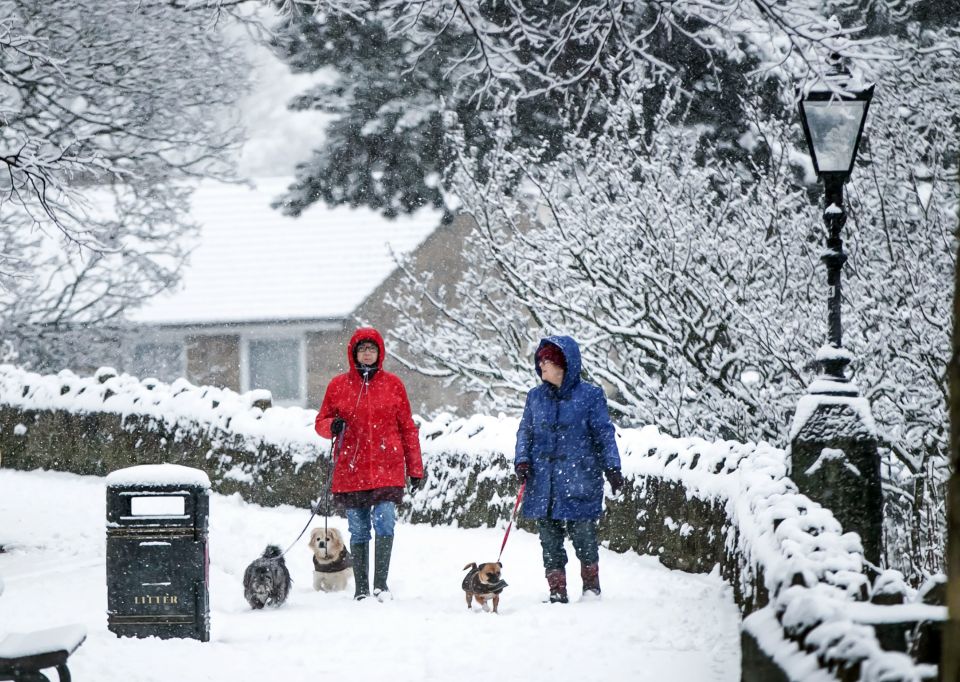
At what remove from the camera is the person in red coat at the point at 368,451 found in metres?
8.63

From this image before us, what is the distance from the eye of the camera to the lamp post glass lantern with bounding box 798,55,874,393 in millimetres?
8000

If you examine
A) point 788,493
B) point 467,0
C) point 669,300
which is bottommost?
point 788,493

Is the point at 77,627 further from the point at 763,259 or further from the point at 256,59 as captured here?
the point at 256,59

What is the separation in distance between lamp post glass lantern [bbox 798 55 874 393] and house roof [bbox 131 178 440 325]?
20.6m

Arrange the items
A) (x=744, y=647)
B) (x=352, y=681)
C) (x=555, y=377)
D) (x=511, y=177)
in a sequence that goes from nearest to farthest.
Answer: (x=744, y=647) < (x=352, y=681) < (x=555, y=377) < (x=511, y=177)

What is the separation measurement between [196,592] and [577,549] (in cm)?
246

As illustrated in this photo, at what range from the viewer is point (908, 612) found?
3.53 meters

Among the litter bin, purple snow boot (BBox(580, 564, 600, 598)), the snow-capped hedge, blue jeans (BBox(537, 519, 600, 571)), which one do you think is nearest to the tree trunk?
the snow-capped hedge

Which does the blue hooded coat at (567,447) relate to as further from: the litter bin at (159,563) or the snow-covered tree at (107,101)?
the snow-covered tree at (107,101)

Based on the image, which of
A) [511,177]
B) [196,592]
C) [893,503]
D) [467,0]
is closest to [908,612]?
[196,592]

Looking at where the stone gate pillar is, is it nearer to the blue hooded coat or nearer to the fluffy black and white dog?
the blue hooded coat

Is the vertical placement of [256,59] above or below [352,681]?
above

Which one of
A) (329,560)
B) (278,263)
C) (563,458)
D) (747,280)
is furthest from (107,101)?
(278,263)

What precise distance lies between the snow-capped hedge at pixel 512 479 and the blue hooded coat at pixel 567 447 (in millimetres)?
886
